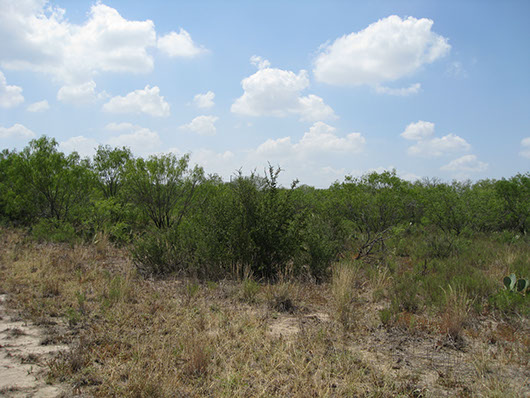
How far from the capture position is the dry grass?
3461mm

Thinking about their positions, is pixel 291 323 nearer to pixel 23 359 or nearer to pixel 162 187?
pixel 23 359

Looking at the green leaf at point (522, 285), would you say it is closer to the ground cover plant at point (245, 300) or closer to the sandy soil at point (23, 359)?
the ground cover plant at point (245, 300)

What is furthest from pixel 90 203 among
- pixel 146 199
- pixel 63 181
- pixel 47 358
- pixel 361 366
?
pixel 361 366

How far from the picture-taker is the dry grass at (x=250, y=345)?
3.46 m

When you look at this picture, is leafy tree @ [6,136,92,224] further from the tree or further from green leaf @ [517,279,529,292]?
green leaf @ [517,279,529,292]

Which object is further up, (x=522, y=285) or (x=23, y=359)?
(x=23, y=359)

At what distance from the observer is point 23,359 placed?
13.2ft

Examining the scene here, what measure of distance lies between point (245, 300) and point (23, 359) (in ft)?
10.8

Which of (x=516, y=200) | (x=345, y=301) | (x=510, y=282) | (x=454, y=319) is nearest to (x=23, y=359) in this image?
(x=345, y=301)

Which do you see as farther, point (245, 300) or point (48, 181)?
point (48, 181)

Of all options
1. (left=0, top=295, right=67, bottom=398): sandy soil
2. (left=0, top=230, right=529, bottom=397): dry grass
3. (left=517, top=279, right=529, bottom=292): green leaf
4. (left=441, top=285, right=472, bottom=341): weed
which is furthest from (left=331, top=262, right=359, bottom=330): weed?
(left=0, top=295, right=67, bottom=398): sandy soil

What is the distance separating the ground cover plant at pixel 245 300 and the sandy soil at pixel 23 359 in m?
0.16

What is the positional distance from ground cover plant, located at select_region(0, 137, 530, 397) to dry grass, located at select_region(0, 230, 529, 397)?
23mm

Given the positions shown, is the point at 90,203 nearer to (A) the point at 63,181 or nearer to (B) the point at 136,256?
(A) the point at 63,181
